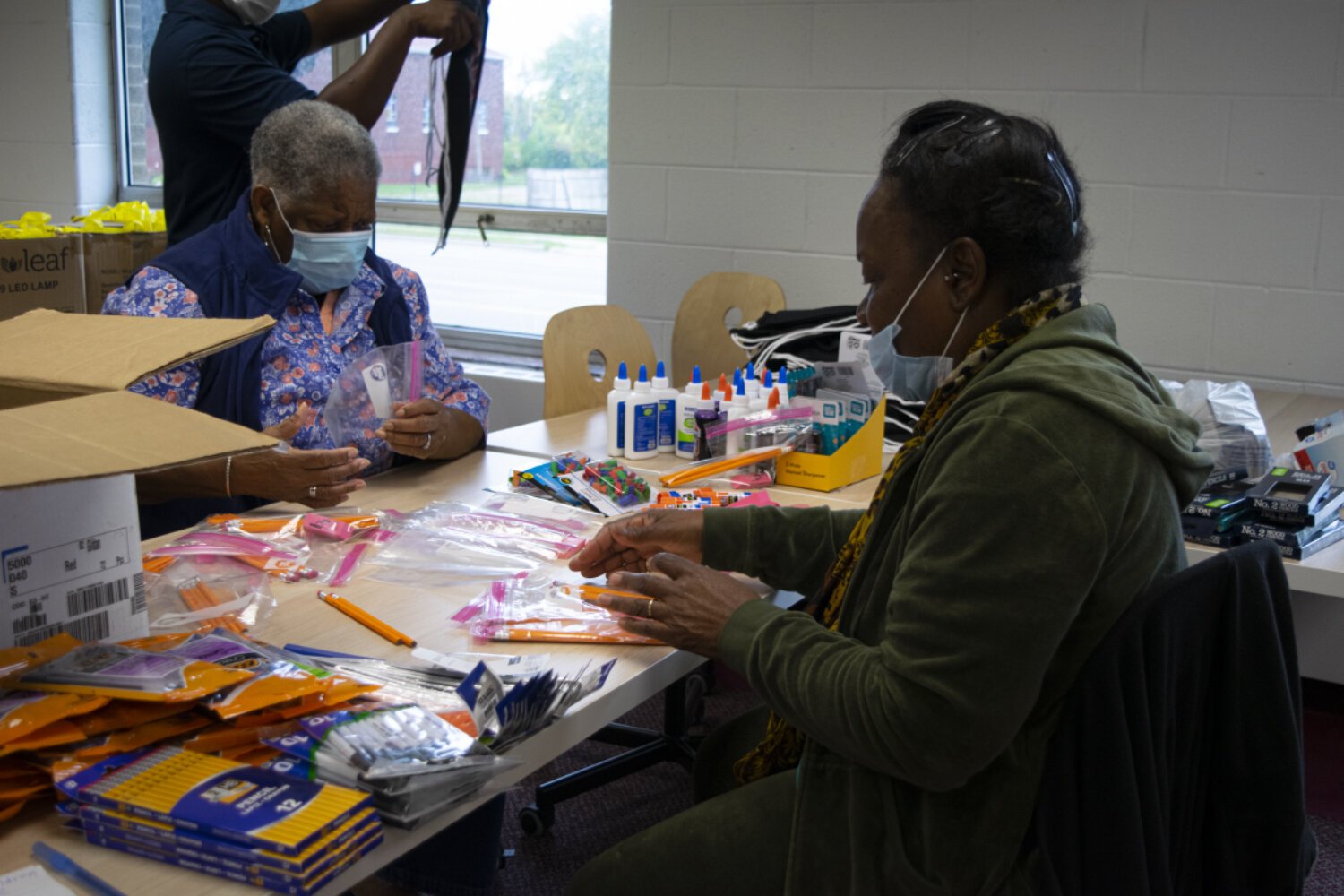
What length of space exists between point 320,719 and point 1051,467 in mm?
676

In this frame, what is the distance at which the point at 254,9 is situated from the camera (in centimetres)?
279

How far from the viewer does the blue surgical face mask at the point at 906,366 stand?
1324 millimetres

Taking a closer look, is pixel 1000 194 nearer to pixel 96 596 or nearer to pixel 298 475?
pixel 96 596

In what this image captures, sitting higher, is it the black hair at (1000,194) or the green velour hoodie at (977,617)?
the black hair at (1000,194)

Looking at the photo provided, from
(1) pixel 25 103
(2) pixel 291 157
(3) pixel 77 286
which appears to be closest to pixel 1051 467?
(2) pixel 291 157

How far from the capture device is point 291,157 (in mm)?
2092

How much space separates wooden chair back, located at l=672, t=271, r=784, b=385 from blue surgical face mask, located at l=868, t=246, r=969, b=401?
2.14m

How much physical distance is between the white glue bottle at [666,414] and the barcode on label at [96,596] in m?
1.28

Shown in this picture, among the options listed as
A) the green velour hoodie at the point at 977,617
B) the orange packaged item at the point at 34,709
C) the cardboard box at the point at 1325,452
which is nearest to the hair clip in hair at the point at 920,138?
the green velour hoodie at the point at 977,617

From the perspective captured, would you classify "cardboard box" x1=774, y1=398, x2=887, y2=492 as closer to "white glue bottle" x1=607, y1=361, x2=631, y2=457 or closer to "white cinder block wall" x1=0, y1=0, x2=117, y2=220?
"white glue bottle" x1=607, y1=361, x2=631, y2=457

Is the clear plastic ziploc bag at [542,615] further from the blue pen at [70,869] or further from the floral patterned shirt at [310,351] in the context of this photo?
the floral patterned shirt at [310,351]

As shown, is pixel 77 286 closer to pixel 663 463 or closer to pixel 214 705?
pixel 663 463

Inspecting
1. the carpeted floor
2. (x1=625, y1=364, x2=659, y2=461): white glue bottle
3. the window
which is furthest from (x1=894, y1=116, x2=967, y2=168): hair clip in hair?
the window

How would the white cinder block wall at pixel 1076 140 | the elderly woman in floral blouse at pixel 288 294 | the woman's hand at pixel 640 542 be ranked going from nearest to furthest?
the woman's hand at pixel 640 542, the elderly woman in floral blouse at pixel 288 294, the white cinder block wall at pixel 1076 140
